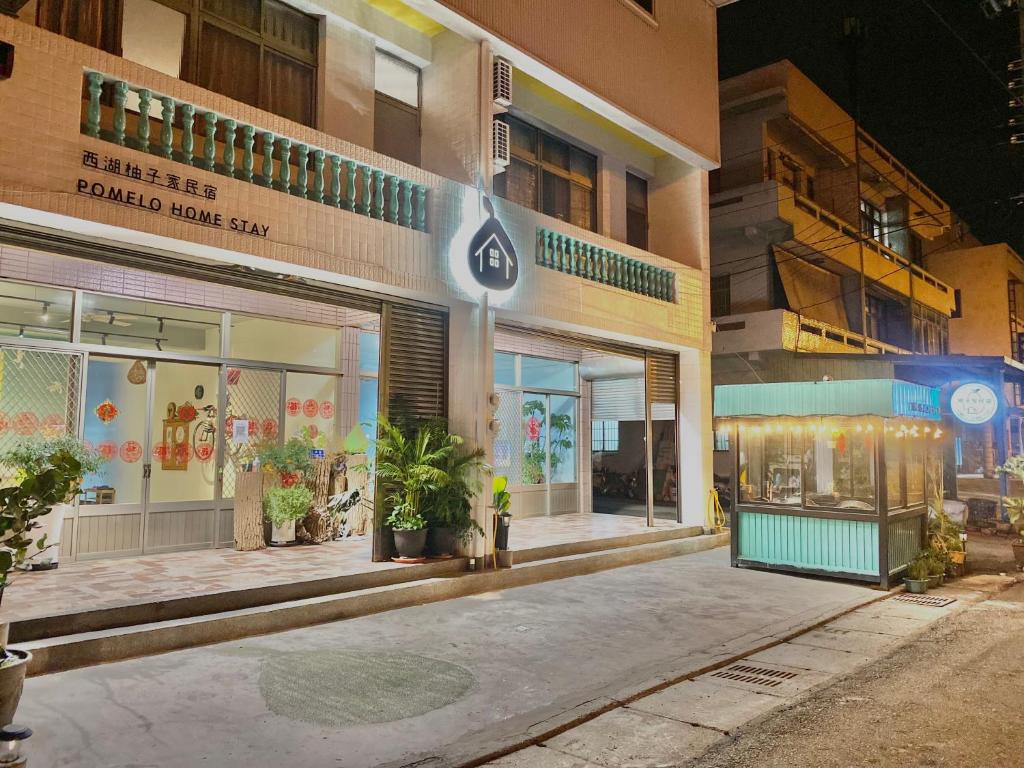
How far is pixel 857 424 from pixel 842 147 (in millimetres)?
14847

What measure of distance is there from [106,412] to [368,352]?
410cm

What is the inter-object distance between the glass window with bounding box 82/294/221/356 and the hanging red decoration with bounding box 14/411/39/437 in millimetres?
1103

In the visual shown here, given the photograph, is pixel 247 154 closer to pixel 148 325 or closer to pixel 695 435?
pixel 148 325

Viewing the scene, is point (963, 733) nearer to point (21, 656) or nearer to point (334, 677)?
point (334, 677)

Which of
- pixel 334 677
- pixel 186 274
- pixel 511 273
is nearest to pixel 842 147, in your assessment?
pixel 511 273

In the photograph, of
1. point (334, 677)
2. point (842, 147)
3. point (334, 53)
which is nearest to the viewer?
point (334, 677)

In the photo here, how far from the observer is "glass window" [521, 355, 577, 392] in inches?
605

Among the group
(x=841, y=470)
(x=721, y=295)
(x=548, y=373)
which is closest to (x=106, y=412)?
(x=548, y=373)

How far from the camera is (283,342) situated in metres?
11.2

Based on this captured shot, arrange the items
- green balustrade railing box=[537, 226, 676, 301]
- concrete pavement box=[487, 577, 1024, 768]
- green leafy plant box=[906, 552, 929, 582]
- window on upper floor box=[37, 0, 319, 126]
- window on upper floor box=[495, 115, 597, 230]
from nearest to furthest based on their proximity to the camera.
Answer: concrete pavement box=[487, 577, 1024, 768] → window on upper floor box=[37, 0, 319, 126] → green leafy plant box=[906, 552, 929, 582] → green balustrade railing box=[537, 226, 676, 301] → window on upper floor box=[495, 115, 597, 230]

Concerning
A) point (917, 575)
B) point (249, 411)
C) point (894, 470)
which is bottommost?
point (917, 575)

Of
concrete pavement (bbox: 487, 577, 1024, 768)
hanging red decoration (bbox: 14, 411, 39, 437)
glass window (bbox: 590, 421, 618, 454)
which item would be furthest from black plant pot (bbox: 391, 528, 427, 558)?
glass window (bbox: 590, 421, 618, 454)

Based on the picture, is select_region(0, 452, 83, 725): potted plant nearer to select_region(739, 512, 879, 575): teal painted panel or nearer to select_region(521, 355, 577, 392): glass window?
select_region(739, 512, 879, 575): teal painted panel

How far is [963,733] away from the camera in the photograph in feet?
15.7
